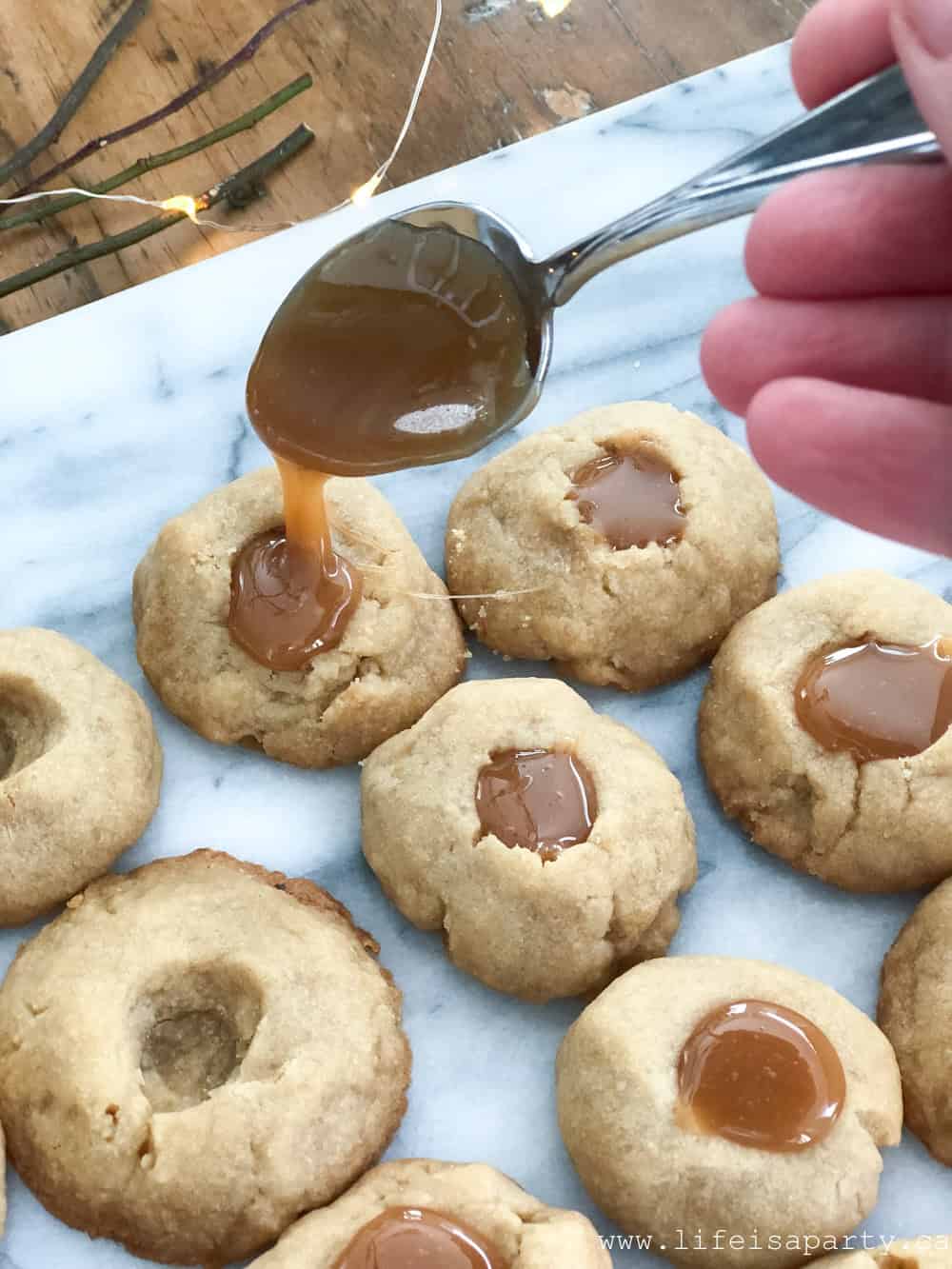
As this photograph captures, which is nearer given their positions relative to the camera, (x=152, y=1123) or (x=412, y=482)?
(x=152, y=1123)

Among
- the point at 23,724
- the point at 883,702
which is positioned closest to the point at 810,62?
the point at 883,702

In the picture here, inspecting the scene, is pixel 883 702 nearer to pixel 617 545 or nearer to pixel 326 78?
pixel 617 545

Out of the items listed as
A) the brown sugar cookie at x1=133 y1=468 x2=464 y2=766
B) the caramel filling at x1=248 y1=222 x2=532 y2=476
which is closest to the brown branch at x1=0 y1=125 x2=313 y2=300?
the brown sugar cookie at x1=133 y1=468 x2=464 y2=766

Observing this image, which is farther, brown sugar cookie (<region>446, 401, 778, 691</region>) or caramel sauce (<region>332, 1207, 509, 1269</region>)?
brown sugar cookie (<region>446, 401, 778, 691</region>)

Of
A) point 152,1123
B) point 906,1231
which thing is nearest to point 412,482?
point 152,1123

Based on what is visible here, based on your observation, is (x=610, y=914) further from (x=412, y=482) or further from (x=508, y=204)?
(x=508, y=204)

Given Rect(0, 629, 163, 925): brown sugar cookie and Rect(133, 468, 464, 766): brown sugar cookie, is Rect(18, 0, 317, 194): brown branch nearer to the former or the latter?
Rect(133, 468, 464, 766): brown sugar cookie

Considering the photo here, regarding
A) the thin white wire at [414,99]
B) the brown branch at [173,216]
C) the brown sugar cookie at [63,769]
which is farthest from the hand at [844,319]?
the brown branch at [173,216]
